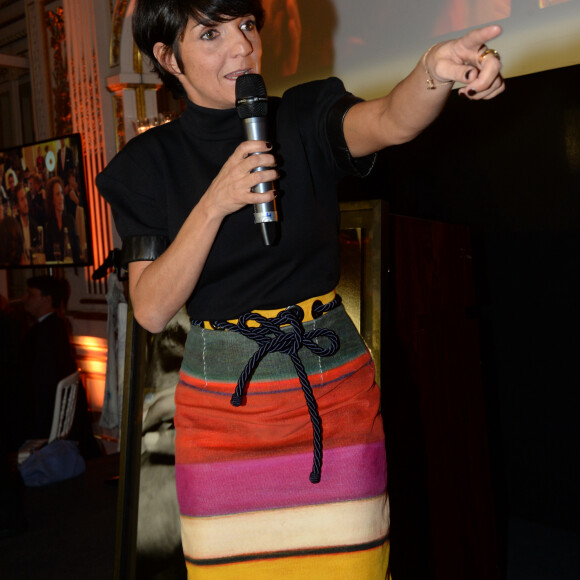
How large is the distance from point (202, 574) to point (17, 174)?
226 inches

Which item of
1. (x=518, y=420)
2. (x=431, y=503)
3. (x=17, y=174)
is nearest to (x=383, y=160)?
(x=518, y=420)

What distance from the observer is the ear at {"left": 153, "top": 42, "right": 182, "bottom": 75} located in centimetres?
125

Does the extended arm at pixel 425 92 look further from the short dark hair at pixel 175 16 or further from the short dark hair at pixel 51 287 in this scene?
the short dark hair at pixel 51 287

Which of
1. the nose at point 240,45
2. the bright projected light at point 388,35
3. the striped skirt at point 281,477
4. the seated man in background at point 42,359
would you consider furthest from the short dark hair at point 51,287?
the nose at point 240,45

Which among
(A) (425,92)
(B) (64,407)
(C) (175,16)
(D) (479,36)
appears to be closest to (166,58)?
(C) (175,16)

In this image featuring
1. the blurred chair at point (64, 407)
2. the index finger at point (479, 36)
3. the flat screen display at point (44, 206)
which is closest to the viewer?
the index finger at point (479, 36)

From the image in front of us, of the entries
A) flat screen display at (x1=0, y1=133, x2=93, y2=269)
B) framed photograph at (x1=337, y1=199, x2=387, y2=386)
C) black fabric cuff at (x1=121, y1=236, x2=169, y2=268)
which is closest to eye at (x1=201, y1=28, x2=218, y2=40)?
black fabric cuff at (x1=121, y1=236, x2=169, y2=268)

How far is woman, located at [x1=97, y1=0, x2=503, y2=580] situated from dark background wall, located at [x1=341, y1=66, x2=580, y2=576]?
163 centimetres

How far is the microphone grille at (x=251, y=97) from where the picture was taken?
1047 millimetres

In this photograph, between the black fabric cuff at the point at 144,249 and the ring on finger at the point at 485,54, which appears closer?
the ring on finger at the point at 485,54

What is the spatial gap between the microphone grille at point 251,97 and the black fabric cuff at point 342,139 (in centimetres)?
15

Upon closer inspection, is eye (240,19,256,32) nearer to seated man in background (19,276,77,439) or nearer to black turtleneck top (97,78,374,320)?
black turtleneck top (97,78,374,320)

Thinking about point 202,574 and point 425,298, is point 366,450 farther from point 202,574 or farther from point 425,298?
point 425,298

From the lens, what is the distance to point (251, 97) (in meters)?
1.06
